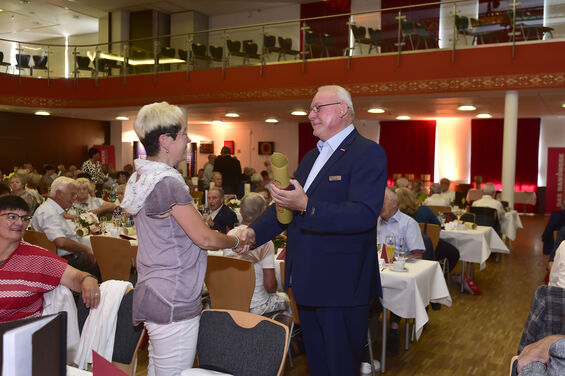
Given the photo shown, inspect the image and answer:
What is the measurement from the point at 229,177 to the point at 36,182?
3839 mm

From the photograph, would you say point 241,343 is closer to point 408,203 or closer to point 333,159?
point 333,159

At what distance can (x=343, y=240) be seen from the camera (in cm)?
214

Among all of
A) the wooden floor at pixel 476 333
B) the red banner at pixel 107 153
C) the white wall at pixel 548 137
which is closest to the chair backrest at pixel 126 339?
the wooden floor at pixel 476 333

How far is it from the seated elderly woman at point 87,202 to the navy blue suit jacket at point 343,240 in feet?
15.8

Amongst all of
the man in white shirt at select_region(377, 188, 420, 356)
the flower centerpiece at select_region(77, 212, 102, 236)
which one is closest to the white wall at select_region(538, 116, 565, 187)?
the man in white shirt at select_region(377, 188, 420, 356)

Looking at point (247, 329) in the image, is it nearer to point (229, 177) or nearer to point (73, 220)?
point (73, 220)

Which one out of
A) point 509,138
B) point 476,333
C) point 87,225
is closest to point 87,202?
point 87,225

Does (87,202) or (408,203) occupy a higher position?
(408,203)

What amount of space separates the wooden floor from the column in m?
2.69

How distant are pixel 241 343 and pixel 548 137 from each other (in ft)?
54.2

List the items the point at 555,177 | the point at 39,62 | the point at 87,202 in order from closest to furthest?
the point at 87,202 → the point at 39,62 → the point at 555,177

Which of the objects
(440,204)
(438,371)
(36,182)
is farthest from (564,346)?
(36,182)

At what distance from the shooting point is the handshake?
235 centimetres

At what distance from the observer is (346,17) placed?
11617 millimetres
